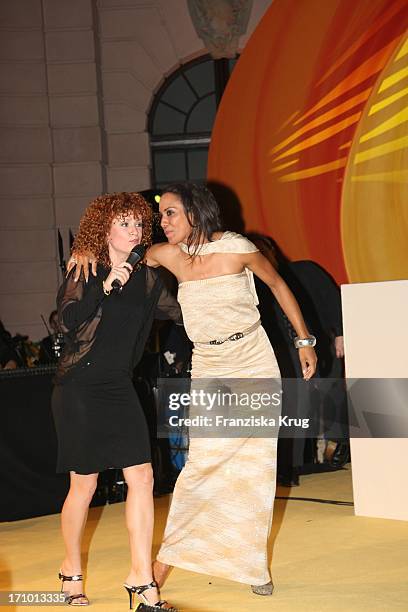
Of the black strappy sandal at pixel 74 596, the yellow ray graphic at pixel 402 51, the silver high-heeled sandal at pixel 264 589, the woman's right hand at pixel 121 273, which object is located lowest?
the silver high-heeled sandal at pixel 264 589

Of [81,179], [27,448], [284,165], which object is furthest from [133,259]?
[81,179]

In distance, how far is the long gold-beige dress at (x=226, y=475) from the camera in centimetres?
372

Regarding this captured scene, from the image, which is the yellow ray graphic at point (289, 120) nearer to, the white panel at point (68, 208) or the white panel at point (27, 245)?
the white panel at point (68, 208)

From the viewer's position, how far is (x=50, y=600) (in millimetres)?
3760

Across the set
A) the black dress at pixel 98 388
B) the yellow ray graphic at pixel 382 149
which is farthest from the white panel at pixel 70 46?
the black dress at pixel 98 388

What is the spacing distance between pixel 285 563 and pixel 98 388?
57.9 inches

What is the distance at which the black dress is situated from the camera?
11.4 ft

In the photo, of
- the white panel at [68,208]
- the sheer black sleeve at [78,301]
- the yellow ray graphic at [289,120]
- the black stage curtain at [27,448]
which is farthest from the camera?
the white panel at [68,208]

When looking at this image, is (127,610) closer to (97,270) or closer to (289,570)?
(289,570)

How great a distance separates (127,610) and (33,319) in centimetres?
779

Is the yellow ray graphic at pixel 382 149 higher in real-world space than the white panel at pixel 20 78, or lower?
lower

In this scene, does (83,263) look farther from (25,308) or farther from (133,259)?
(25,308)

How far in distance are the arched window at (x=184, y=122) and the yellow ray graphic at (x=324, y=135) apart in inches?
118

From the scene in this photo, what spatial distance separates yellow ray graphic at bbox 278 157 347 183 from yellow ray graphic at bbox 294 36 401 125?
0.57 metres
